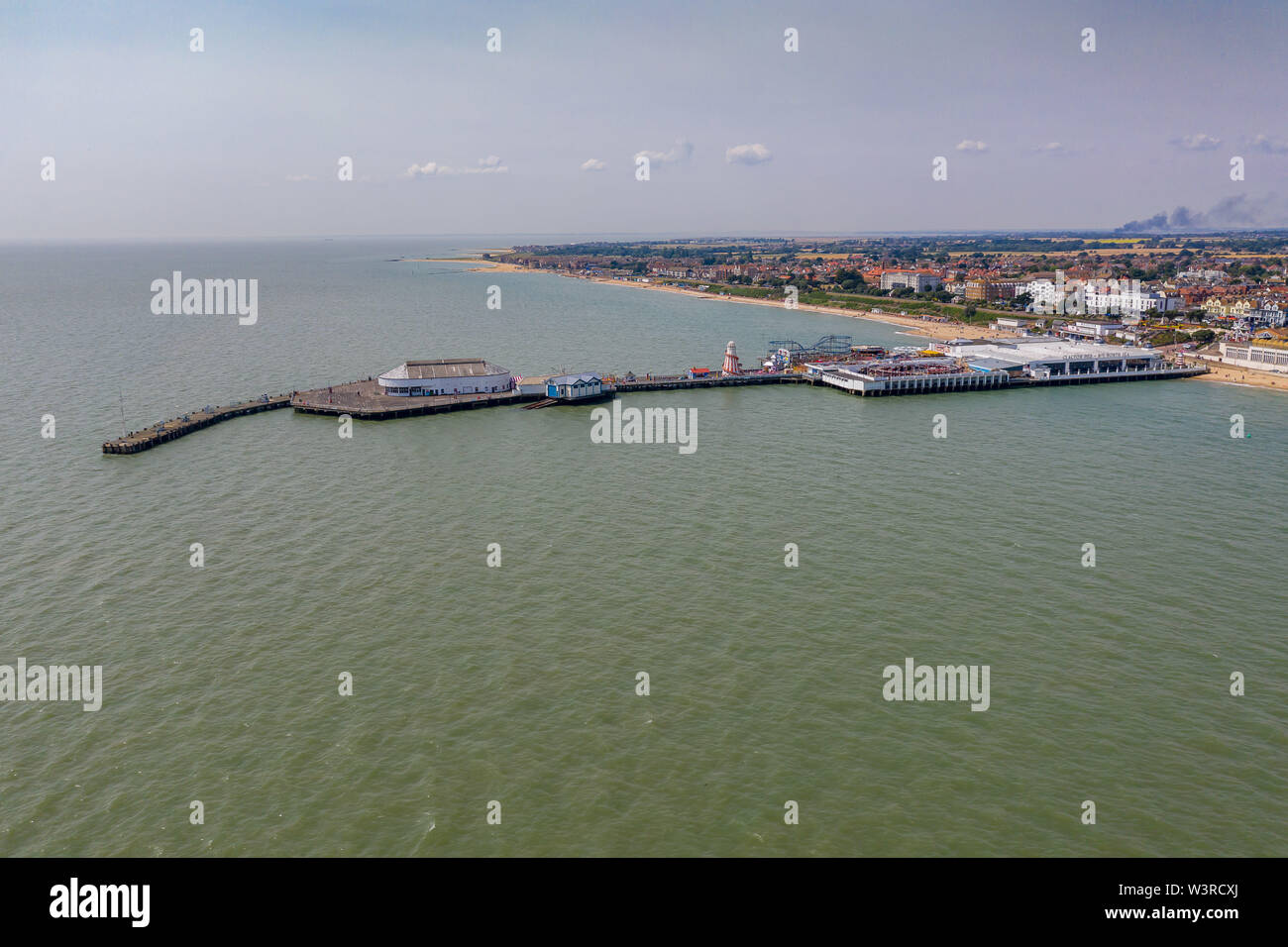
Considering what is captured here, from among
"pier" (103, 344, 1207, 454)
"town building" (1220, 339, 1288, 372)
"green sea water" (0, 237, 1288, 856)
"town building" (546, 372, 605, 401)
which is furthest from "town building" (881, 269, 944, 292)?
"green sea water" (0, 237, 1288, 856)

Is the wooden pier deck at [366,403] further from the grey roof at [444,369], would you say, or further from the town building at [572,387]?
the grey roof at [444,369]

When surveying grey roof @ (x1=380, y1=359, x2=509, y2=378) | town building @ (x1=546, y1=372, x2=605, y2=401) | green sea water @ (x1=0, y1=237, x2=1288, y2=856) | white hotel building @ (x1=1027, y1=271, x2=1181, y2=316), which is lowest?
green sea water @ (x1=0, y1=237, x2=1288, y2=856)

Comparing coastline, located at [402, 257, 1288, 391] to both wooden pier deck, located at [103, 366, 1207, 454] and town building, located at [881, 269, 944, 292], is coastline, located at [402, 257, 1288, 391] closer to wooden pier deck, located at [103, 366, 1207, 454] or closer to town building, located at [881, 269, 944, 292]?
town building, located at [881, 269, 944, 292]

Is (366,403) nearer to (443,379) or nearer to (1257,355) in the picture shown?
(443,379)

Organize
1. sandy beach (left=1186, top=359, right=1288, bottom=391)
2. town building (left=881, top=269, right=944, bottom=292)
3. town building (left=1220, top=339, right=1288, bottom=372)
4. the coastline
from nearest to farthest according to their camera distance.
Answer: sandy beach (left=1186, top=359, right=1288, bottom=391) → the coastline → town building (left=1220, top=339, right=1288, bottom=372) → town building (left=881, top=269, right=944, bottom=292)

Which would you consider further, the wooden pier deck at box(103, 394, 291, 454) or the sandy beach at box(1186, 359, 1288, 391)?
the sandy beach at box(1186, 359, 1288, 391)

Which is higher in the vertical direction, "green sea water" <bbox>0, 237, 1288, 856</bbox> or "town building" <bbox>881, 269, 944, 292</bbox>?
"town building" <bbox>881, 269, 944, 292</bbox>
